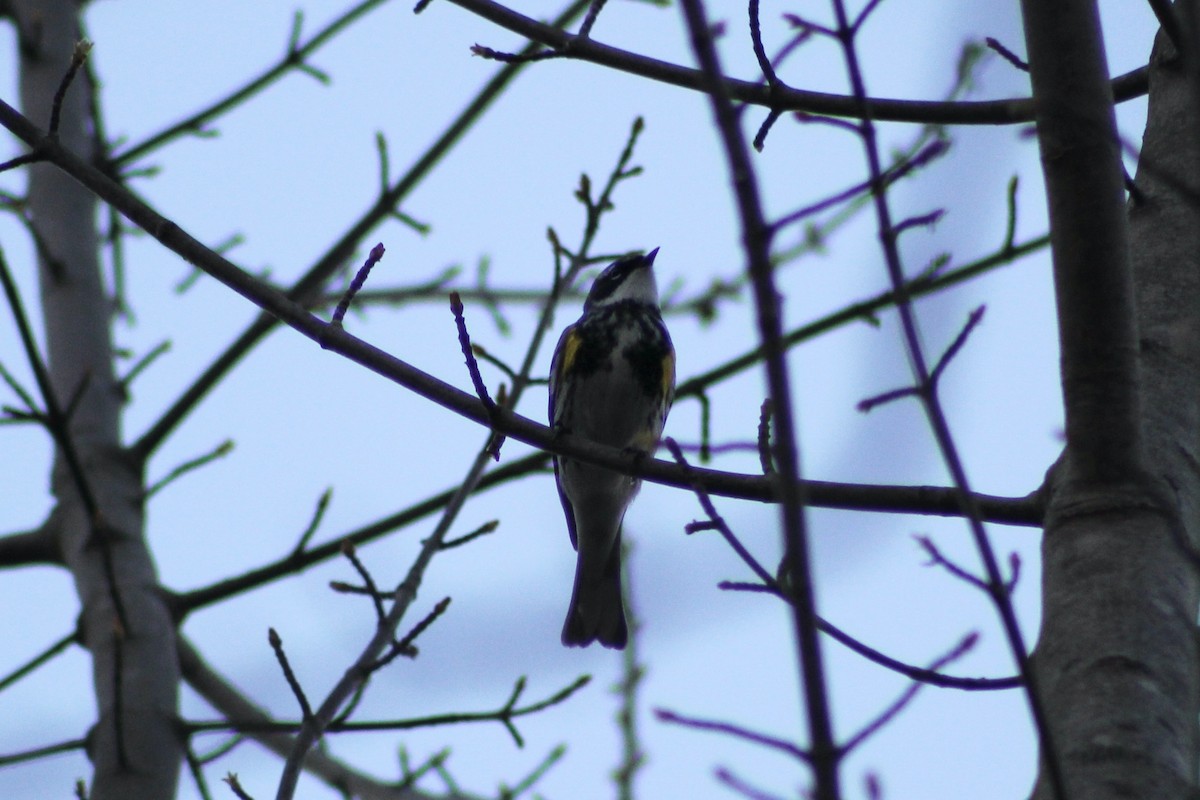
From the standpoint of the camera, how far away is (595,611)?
6168 mm

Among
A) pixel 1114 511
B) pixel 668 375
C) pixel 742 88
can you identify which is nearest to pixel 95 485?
pixel 668 375

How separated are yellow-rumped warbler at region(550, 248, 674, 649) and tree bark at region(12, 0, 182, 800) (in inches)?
75.4

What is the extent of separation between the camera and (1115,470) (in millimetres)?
2439

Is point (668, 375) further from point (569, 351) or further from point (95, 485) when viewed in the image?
point (95, 485)

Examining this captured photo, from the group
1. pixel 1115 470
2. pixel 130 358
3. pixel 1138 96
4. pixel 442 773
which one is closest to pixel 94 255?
pixel 130 358

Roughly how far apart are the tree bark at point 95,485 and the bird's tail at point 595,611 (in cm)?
187

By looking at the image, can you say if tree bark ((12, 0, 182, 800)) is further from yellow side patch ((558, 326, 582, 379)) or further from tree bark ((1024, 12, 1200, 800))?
tree bark ((1024, 12, 1200, 800))

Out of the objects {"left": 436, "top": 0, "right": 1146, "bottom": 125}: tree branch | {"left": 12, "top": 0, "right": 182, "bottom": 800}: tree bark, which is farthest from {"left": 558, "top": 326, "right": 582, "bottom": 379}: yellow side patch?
{"left": 436, "top": 0, "right": 1146, "bottom": 125}: tree branch

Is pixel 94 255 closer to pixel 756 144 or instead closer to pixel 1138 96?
pixel 756 144

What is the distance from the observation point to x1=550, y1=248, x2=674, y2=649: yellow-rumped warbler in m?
6.20

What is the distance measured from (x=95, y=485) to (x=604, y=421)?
2242 mm

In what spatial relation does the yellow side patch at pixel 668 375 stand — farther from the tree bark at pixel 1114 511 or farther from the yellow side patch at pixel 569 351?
the tree bark at pixel 1114 511

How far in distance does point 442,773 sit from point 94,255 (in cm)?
270

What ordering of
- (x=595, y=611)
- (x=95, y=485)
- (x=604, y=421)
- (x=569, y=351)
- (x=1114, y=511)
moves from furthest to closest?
1. (x=569, y=351)
2. (x=604, y=421)
3. (x=595, y=611)
4. (x=95, y=485)
5. (x=1114, y=511)
